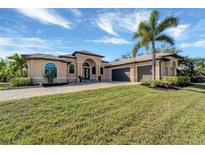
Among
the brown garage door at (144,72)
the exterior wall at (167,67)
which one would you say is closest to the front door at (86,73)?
the brown garage door at (144,72)

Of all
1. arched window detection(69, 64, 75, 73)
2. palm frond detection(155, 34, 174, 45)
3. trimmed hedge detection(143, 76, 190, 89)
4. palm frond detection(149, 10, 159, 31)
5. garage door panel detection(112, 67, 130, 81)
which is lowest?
trimmed hedge detection(143, 76, 190, 89)

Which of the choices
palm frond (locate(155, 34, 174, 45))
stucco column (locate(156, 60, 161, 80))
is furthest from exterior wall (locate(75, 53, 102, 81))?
palm frond (locate(155, 34, 174, 45))

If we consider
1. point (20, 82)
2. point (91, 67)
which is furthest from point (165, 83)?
point (20, 82)

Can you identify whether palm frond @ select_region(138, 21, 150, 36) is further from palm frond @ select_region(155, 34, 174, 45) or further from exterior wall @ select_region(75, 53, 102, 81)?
exterior wall @ select_region(75, 53, 102, 81)

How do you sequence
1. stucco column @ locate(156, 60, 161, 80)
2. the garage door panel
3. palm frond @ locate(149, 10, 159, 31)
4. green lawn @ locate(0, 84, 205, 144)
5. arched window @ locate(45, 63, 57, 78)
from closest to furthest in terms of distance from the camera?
green lawn @ locate(0, 84, 205, 144)
palm frond @ locate(149, 10, 159, 31)
stucco column @ locate(156, 60, 161, 80)
arched window @ locate(45, 63, 57, 78)
the garage door panel

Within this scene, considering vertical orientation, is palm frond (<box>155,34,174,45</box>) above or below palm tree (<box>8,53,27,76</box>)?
above

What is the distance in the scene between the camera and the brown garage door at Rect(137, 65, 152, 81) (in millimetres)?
20984

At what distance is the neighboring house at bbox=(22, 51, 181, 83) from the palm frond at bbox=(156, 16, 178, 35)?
4557mm

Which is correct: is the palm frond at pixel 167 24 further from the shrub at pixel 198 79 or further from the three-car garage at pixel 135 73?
the shrub at pixel 198 79

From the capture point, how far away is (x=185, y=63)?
30.9 m

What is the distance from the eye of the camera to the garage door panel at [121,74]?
80.9 feet

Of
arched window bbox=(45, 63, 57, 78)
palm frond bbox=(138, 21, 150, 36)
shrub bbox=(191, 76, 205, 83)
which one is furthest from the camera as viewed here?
shrub bbox=(191, 76, 205, 83)
